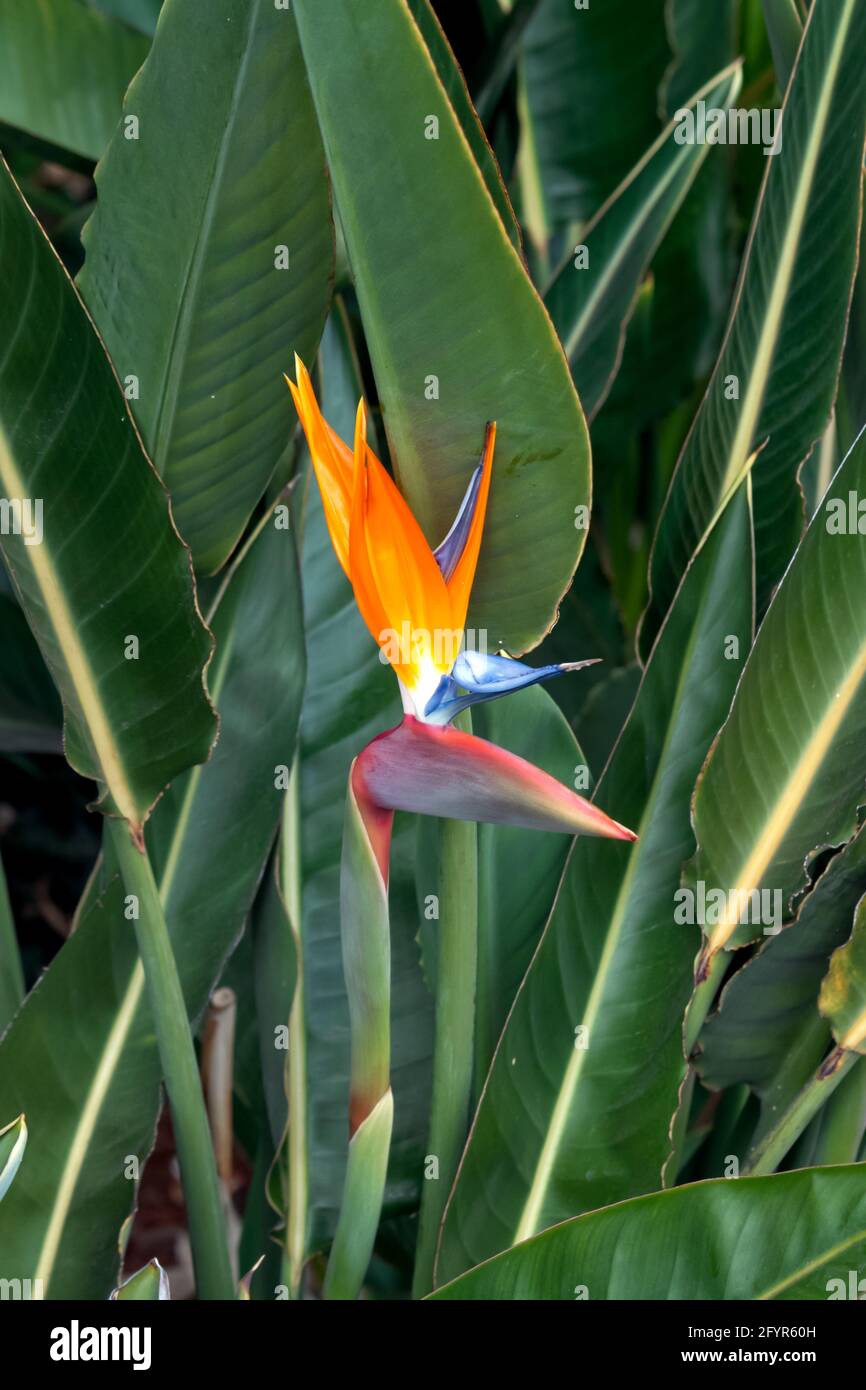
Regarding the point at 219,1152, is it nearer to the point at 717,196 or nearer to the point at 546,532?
the point at 546,532

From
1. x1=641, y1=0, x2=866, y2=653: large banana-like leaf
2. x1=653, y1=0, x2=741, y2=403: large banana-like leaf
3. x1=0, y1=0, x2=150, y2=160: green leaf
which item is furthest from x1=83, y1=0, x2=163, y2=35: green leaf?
x1=641, y1=0, x2=866, y2=653: large banana-like leaf

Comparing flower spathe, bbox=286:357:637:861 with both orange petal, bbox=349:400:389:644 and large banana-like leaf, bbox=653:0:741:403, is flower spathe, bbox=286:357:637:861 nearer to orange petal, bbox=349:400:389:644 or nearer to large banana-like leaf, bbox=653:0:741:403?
orange petal, bbox=349:400:389:644

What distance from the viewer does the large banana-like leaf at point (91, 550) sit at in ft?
1.59

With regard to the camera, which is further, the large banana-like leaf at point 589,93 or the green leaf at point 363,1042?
the large banana-like leaf at point 589,93

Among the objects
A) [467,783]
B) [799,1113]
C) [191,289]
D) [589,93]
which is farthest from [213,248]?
[589,93]

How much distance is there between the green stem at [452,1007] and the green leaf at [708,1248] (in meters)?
0.09

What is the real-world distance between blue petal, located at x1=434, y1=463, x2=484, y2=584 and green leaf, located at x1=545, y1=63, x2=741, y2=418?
1.36ft

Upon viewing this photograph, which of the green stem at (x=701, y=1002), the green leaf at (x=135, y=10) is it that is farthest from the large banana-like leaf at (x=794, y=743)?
the green leaf at (x=135, y=10)

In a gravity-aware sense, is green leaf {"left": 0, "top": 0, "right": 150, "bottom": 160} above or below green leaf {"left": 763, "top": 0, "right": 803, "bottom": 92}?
above

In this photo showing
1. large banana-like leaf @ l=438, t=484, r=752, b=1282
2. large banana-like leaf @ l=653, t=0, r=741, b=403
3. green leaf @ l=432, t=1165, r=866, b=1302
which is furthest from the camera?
large banana-like leaf @ l=653, t=0, r=741, b=403

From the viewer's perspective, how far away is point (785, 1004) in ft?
2.15

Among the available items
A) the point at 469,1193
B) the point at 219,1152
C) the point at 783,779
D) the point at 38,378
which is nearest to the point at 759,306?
the point at 783,779

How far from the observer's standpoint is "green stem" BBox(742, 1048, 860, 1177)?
1.95ft

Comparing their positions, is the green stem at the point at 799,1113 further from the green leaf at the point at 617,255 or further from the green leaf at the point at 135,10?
the green leaf at the point at 135,10
